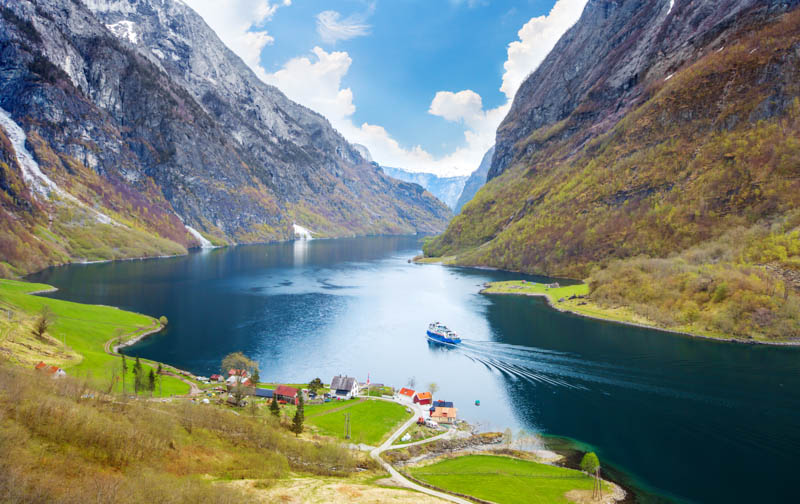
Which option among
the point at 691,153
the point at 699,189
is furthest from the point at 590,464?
the point at 691,153

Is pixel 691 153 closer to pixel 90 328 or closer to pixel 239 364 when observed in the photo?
pixel 239 364

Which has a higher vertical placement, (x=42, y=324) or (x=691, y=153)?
(x=691, y=153)

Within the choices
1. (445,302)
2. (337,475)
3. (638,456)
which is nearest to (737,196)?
(445,302)

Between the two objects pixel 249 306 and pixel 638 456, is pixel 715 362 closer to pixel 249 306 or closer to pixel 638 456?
pixel 638 456

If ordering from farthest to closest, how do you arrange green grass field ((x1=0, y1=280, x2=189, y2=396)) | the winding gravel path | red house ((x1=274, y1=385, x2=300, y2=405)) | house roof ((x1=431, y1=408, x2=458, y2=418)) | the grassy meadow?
green grass field ((x1=0, y1=280, x2=189, y2=396)), red house ((x1=274, y1=385, x2=300, y2=405)), house roof ((x1=431, y1=408, x2=458, y2=418)), the winding gravel path, the grassy meadow

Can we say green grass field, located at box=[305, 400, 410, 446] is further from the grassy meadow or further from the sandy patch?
the sandy patch

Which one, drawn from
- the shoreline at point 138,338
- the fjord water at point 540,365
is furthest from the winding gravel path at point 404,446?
the shoreline at point 138,338

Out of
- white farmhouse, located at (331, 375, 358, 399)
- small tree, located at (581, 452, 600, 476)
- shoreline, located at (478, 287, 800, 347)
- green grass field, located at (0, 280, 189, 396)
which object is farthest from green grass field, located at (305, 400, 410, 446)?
shoreline, located at (478, 287, 800, 347)
